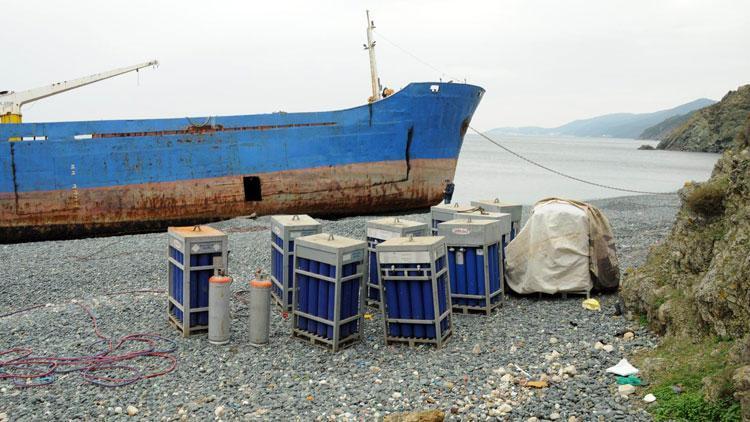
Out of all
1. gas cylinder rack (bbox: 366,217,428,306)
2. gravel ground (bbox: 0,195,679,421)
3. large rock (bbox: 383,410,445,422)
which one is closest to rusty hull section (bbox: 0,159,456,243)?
gravel ground (bbox: 0,195,679,421)

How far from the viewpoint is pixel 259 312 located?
686cm

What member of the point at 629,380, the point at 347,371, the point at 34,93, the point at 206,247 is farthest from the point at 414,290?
the point at 34,93

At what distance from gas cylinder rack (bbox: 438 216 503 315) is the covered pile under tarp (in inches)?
32.7

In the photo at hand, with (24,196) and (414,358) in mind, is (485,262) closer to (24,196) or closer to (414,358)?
(414,358)

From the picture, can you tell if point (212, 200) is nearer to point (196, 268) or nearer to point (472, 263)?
point (196, 268)

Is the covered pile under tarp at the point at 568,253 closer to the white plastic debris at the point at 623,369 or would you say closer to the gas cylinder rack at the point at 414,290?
the gas cylinder rack at the point at 414,290

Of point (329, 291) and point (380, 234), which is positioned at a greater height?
point (380, 234)

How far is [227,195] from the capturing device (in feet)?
65.2

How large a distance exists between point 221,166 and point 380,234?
1262cm

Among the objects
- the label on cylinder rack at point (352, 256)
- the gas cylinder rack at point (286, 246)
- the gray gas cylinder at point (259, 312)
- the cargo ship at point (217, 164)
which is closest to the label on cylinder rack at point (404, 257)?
the label on cylinder rack at point (352, 256)

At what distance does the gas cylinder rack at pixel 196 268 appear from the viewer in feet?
23.3

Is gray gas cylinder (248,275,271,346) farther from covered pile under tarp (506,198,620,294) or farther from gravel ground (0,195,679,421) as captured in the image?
covered pile under tarp (506,198,620,294)

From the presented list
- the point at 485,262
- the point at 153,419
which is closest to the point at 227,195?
the point at 485,262

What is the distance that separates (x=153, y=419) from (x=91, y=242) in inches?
487
